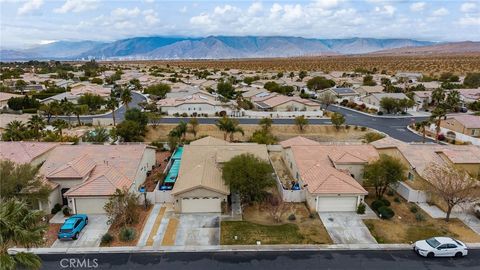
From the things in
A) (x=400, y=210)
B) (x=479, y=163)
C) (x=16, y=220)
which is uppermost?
(x=16, y=220)

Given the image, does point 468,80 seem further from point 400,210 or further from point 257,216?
point 257,216

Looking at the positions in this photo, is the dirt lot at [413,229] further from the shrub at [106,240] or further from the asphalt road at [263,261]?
the shrub at [106,240]

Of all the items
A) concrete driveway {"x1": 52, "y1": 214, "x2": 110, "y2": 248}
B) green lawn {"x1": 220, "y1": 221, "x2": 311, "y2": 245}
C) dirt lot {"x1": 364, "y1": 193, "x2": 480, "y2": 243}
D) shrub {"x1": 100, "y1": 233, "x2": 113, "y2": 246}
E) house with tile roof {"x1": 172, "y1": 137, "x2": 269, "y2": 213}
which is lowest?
dirt lot {"x1": 364, "y1": 193, "x2": 480, "y2": 243}

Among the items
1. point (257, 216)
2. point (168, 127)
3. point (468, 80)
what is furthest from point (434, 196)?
point (468, 80)

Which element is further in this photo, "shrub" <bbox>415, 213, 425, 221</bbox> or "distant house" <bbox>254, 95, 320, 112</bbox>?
"distant house" <bbox>254, 95, 320, 112</bbox>

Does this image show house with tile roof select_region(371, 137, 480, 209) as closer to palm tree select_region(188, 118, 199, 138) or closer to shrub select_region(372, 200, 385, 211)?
shrub select_region(372, 200, 385, 211)

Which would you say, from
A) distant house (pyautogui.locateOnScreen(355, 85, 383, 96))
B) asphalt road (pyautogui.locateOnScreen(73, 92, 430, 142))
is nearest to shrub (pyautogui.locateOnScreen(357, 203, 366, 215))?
asphalt road (pyautogui.locateOnScreen(73, 92, 430, 142))

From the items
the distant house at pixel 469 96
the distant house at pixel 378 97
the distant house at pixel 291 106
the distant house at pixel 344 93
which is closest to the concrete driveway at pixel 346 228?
the distant house at pixel 291 106
